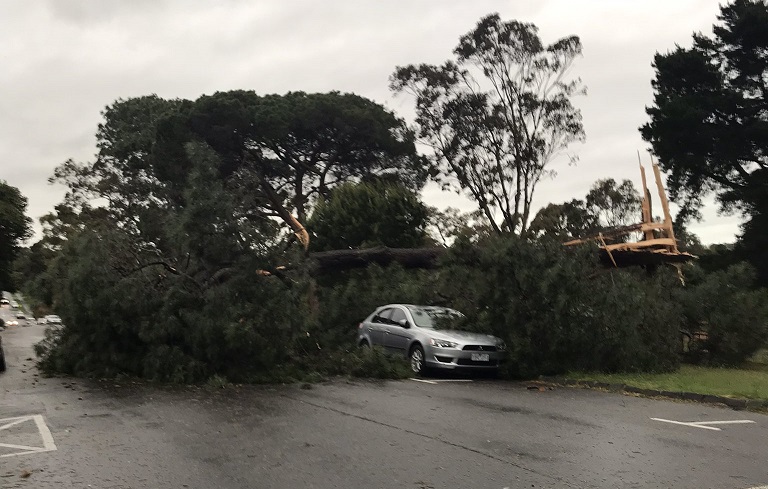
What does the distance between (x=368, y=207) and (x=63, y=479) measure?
22.7m

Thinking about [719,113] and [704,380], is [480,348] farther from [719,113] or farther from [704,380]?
[719,113]

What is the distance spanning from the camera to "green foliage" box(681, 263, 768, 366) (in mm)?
18234

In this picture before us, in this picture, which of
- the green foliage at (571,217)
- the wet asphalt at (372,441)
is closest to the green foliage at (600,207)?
the green foliage at (571,217)

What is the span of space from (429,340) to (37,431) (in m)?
8.21

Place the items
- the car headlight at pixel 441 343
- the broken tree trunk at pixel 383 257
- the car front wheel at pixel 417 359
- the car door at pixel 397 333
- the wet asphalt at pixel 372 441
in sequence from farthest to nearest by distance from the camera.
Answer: the broken tree trunk at pixel 383 257, the car door at pixel 397 333, the car front wheel at pixel 417 359, the car headlight at pixel 441 343, the wet asphalt at pixel 372 441

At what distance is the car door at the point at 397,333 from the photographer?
1659 cm

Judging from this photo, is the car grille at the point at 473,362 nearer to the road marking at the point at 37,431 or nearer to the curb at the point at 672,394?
the curb at the point at 672,394

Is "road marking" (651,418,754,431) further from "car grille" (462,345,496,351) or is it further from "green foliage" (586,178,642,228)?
"green foliage" (586,178,642,228)

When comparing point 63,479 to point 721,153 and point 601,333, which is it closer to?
point 601,333

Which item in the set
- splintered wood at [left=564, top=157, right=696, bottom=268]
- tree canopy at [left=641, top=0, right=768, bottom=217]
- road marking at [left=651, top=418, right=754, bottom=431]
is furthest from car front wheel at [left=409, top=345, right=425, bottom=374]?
tree canopy at [left=641, top=0, right=768, bottom=217]

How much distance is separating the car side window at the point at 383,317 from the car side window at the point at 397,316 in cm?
12

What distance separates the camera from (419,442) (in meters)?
8.36

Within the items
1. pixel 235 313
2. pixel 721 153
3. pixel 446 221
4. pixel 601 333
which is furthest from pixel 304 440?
pixel 446 221

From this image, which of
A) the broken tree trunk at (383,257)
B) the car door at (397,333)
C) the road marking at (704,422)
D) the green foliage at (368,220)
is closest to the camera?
the road marking at (704,422)
